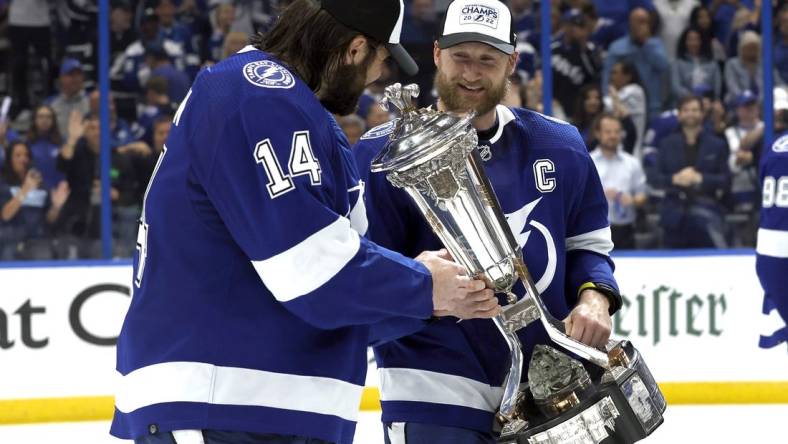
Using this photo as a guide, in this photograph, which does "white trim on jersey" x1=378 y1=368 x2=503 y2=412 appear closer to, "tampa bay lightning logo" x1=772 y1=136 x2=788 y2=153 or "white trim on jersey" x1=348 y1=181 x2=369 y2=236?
"white trim on jersey" x1=348 y1=181 x2=369 y2=236

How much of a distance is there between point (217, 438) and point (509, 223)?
2.77ft

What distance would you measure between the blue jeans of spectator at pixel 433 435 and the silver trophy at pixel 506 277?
0.35ft

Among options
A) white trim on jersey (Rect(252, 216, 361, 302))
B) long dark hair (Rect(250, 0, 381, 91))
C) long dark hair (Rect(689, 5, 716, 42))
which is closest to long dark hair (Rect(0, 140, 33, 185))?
long dark hair (Rect(689, 5, 716, 42))

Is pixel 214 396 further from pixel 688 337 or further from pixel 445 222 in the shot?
pixel 688 337

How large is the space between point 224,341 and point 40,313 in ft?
13.0

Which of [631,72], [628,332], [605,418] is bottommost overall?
[628,332]

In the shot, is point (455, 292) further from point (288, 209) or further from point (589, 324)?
point (589, 324)

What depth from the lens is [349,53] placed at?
6.64 ft

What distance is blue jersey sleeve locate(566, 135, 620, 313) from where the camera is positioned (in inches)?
105

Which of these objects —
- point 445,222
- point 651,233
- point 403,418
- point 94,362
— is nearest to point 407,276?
point 445,222

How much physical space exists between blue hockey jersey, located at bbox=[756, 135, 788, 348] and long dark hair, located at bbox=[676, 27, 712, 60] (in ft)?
11.9

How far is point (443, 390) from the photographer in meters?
2.57

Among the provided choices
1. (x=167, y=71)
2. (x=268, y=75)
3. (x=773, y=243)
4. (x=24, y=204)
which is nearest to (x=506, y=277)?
(x=268, y=75)

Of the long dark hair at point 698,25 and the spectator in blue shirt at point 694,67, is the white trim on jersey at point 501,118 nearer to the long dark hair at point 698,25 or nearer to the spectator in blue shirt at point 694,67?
the spectator in blue shirt at point 694,67
